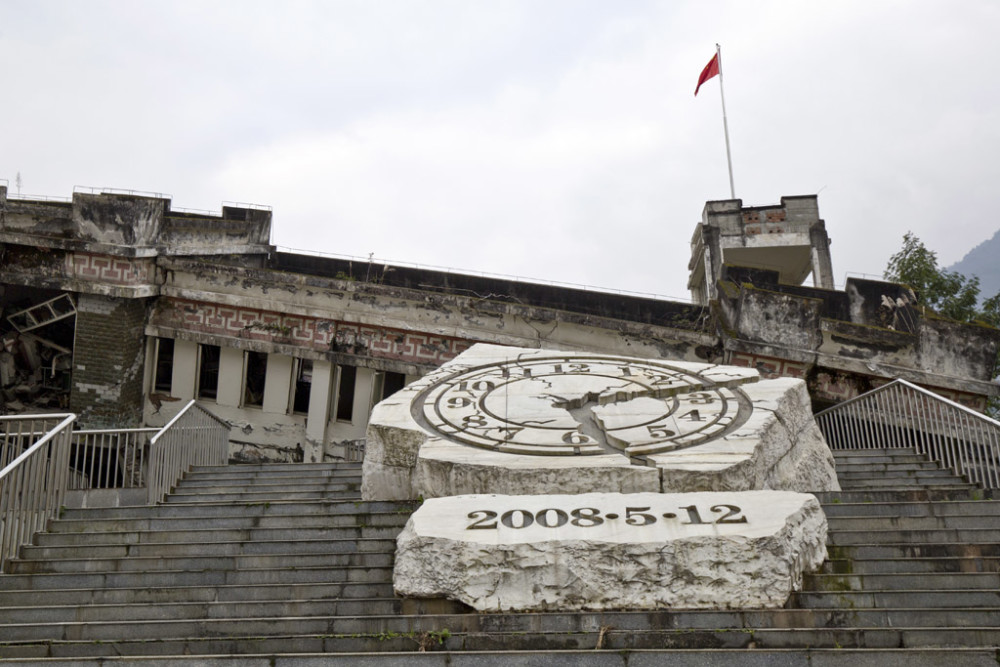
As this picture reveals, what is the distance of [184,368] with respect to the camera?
49.6 feet

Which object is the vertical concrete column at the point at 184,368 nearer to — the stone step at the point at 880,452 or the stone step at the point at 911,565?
the stone step at the point at 880,452

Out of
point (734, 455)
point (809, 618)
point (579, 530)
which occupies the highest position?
point (734, 455)

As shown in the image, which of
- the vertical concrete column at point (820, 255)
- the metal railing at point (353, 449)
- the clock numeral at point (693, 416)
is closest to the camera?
the clock numeral at point (693, 416)

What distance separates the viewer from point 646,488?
675cm

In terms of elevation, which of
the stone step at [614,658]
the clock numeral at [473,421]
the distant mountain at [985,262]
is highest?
the distant mountain at [985,262]

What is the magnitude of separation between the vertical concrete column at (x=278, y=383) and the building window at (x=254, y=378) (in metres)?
0.25

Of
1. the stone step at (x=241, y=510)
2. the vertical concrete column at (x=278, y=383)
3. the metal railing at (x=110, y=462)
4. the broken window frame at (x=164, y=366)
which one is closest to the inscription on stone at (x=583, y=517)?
the stone step at (x=241, y=510)

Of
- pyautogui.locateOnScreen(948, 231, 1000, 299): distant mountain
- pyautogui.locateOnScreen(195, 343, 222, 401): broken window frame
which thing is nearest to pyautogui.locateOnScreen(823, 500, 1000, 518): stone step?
pyautogui.locateOnScreen(195, 343, 222, 401): broken window frame

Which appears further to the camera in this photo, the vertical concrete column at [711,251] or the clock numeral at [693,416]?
the vertical concrete column at [711,251]

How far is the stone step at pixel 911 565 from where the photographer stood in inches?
236

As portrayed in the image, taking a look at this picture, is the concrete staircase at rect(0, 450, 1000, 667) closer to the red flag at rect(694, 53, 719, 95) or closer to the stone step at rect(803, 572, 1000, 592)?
the stone step at rect(803, 572, 1000, 592)

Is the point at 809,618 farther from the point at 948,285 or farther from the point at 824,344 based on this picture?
the point at 948,285

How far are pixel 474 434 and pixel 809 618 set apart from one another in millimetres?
3292

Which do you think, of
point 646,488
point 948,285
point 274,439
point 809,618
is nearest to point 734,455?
point 646,488
